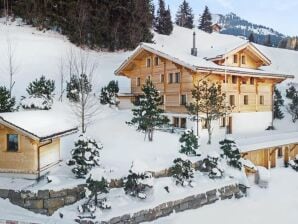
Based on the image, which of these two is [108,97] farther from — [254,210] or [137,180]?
[254,210]

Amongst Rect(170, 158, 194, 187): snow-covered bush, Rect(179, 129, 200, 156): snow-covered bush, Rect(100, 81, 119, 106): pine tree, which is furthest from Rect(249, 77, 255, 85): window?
Rect(170, 158, 194, 187): snow-covered bush

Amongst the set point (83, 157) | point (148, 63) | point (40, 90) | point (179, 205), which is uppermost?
point (148, 63)

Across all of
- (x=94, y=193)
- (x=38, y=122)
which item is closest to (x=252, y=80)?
(x=38, y=122)

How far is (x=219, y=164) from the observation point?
2014 cm

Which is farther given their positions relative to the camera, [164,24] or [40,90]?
[164,24]

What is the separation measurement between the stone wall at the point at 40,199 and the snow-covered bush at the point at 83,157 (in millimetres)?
1346

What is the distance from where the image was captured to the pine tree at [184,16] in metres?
93.4

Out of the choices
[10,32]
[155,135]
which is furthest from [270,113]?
[10,32]

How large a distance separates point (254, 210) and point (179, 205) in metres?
4.12

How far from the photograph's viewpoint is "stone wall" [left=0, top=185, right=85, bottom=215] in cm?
1500

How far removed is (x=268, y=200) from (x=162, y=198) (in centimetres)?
669

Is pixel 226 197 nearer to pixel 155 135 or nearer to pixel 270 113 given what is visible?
pixel 155 135

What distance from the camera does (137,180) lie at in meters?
16.3

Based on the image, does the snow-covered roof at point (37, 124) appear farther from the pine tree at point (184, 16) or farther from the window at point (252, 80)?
the pine tree at point (184, 16)
